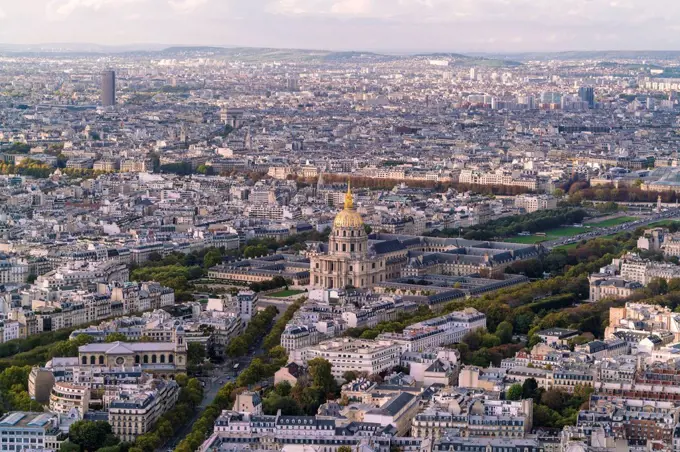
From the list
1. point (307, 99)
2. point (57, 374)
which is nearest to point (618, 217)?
point (57, 374)

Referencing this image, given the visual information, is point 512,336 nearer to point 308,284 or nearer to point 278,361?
point 278,361

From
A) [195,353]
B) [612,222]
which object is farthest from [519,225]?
[195,353]

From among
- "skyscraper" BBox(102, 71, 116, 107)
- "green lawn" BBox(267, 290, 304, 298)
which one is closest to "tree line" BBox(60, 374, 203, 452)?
"green lawn" BBox(267, 290, 304, 298)

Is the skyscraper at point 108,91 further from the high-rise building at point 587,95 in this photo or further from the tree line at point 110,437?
the tree line at point 110,437

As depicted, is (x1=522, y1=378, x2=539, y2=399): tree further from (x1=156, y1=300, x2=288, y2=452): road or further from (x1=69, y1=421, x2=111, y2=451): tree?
(x1=69, y1=421, x2=111, y2=451): tree

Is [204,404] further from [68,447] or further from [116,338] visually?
[116,338]
